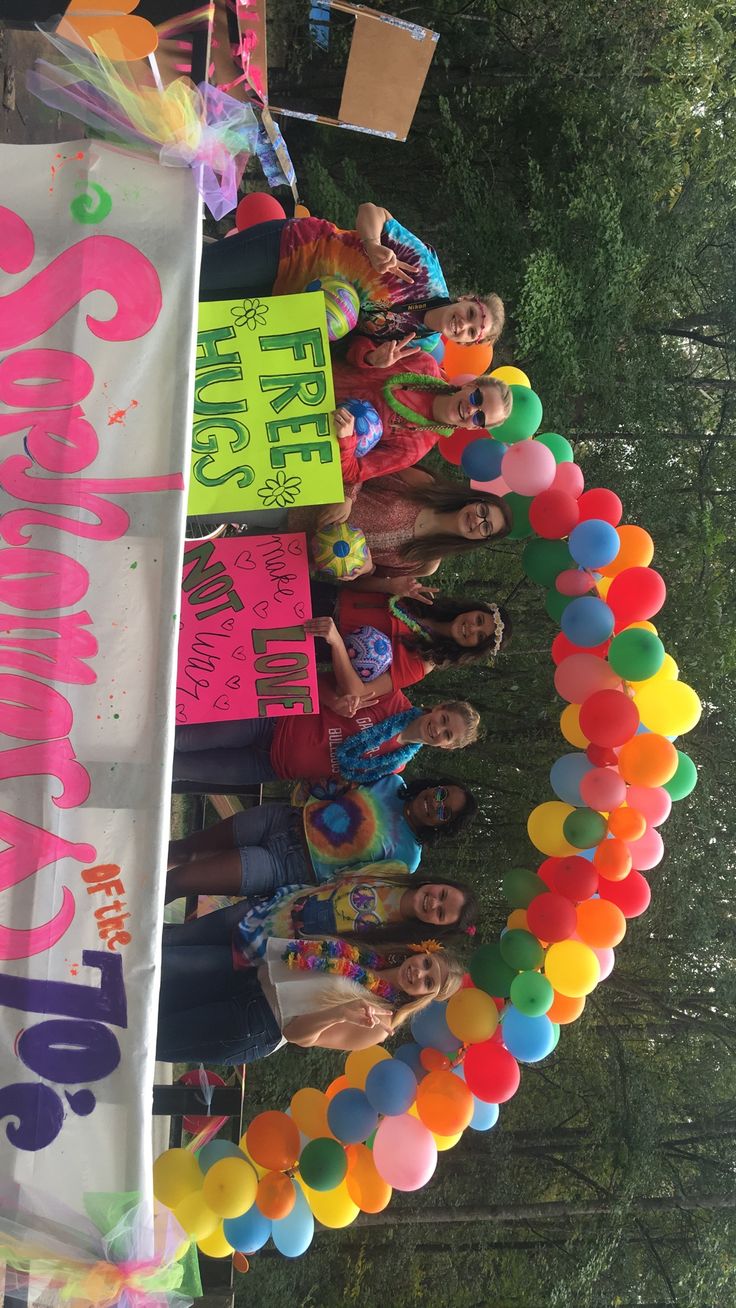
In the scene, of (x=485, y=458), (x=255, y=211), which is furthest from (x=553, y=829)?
(x=255, y=211)

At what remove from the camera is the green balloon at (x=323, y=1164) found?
3.55 metres

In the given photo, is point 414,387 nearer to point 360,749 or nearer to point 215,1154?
point 360,749

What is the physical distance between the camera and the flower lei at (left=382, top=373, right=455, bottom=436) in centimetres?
337

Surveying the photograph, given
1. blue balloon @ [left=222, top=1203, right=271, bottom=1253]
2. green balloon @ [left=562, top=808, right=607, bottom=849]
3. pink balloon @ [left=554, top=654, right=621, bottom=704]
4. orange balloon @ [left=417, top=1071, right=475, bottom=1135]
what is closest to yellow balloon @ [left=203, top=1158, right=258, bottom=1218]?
blue balloon @ [left=222, top=1203, right=271, bottom=1253]

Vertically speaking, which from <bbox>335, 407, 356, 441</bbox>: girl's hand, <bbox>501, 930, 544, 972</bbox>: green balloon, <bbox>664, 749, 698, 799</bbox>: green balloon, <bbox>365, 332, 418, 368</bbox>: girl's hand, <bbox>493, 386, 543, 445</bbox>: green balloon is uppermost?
<bbox>365, 332, 418, 368</bbox>: girl's hand

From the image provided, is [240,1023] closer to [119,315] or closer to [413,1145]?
[413,1145]

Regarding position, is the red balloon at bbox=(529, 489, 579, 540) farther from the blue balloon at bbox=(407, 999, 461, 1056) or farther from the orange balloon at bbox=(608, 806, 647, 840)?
the blue balloon at bbox=(407, 999, 461, 1056)

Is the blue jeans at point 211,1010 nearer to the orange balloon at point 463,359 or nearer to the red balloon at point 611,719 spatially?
the red balloon at point 611,719

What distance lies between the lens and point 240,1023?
326 cm

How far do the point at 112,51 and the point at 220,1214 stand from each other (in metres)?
4.12

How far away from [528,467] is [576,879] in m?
1.87

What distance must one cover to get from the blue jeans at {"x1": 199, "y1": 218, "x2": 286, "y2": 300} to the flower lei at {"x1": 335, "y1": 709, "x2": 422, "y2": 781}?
1813mm

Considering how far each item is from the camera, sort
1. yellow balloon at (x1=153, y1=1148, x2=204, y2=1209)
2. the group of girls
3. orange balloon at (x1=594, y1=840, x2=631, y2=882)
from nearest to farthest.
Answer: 1. the group of girls
2. yellow balloon at (x1=153, y1=1148, x2=204, y2=1209)
3. orange balloon at (x1=594, y1=840, x2=631, y2=882)

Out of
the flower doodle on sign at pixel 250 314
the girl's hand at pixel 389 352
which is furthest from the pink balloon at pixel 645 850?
the flower doodle on sign at pixel 250 314
